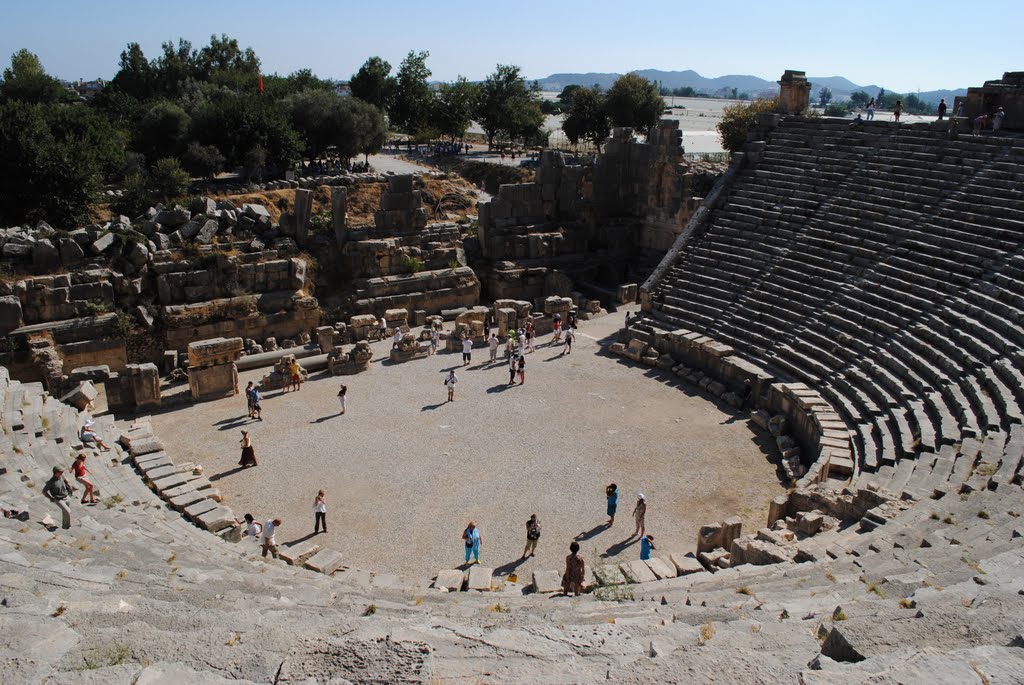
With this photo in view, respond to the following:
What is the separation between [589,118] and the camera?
49.2 meters

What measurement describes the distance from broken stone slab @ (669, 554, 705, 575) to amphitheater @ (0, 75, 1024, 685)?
0.13ft

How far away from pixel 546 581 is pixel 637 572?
4.93 ft

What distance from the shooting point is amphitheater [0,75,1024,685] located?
5.96m

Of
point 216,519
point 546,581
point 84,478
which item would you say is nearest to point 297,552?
point 216,519

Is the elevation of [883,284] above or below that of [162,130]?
below

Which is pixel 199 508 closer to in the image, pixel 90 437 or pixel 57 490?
pixel 57 490

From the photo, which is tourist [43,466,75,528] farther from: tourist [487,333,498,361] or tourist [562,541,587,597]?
tourist [487,333,498,361]

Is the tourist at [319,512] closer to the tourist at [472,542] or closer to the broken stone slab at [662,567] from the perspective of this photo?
the tourist at [472,542]

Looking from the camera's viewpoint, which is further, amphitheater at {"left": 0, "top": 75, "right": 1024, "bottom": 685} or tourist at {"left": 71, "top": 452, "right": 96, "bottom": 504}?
tourist at {"left": 71, "top": 452, "right": 96, "bottom": 504}

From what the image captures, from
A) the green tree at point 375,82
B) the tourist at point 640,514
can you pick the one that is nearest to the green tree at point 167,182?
the tourist at point 640,514

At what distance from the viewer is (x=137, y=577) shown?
937 cm

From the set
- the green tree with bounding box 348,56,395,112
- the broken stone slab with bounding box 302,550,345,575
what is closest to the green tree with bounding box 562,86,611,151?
the green tree with bounding box 348,56,395,112

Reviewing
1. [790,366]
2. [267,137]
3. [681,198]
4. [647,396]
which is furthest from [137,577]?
[267,137]

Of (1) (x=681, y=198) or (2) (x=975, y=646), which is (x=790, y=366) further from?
(2) (x=975, y=646)
